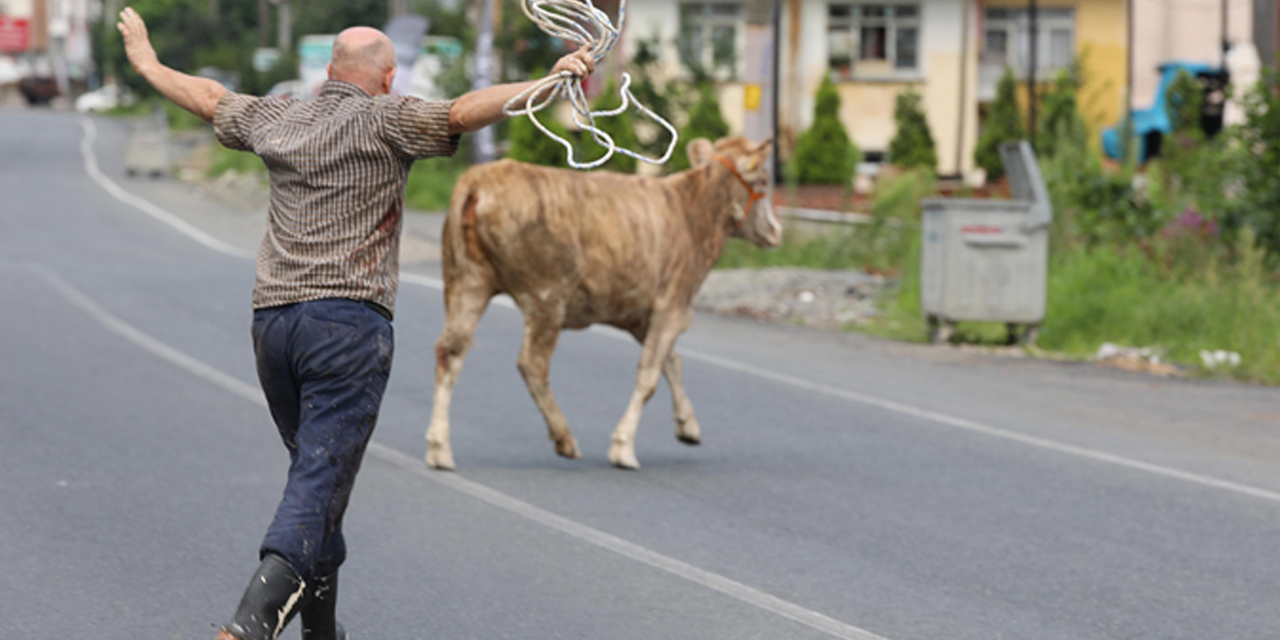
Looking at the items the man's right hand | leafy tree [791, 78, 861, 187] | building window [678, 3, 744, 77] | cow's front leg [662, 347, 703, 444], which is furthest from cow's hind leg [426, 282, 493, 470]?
leafy tree [791, 78, 861, 187]

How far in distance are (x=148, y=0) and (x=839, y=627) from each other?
9115 cm

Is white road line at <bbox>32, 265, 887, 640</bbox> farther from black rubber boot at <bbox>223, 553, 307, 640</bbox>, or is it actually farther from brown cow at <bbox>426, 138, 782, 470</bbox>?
black rubber boot at <bbox>223, 553, 307, 640</bbox>

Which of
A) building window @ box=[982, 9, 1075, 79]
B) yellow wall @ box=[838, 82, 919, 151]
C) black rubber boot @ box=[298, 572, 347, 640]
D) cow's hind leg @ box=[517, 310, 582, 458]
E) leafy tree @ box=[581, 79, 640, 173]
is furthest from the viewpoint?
building window @ box=[982, 9, 1075, 79]

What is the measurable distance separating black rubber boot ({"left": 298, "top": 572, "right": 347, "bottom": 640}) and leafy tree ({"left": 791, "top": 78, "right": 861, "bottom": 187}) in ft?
109

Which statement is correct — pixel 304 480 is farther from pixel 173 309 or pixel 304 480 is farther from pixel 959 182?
pixel 959 182

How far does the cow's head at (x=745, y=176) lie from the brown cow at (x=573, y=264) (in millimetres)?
120

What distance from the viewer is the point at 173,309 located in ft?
57.9

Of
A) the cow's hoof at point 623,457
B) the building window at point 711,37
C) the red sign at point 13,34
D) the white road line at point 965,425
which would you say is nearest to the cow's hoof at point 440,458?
the cow's hoof at point 623,457

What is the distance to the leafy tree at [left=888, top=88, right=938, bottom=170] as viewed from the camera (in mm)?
39125

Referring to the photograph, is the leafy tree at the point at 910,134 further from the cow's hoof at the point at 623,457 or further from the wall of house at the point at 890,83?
the cow's hoof at the point at 623,457

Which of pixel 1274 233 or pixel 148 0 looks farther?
pixel 148 0

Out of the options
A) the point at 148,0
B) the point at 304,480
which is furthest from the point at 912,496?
the point at 148,0

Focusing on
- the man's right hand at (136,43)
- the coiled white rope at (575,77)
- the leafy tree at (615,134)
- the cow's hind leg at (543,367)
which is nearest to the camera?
the coiled white rope at (575,77)

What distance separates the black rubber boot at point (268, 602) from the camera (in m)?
5.21
